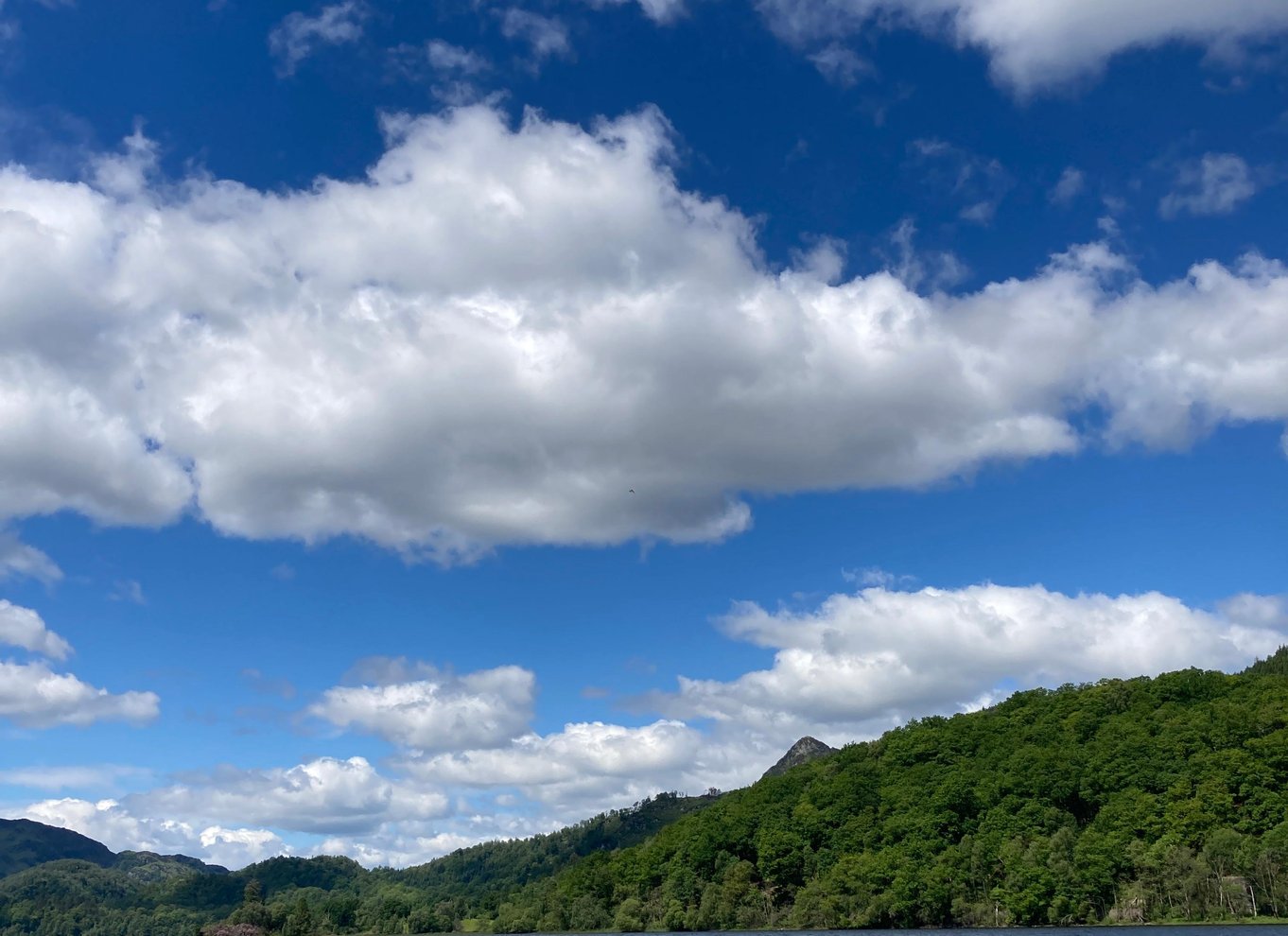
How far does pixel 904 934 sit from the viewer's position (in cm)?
16150

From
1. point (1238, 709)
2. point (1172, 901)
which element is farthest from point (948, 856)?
point (1238, 709)

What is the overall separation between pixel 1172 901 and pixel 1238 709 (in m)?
57.6

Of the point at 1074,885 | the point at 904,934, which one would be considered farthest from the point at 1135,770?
the point at 904,934

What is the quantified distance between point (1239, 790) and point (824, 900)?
75.6 meters

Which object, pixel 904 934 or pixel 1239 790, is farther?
pixel 1239 790

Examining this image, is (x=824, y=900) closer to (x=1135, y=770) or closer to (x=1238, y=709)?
(x=1135, y=770)

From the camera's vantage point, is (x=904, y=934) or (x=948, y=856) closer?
(x=904, y=934)

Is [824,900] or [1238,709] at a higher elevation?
[1238,709]

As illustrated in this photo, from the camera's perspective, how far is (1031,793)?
19925 centimetres

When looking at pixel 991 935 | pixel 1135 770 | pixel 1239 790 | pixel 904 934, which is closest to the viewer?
pixel 991 935

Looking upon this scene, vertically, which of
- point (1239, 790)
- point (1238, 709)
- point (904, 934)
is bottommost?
point (904, 934)

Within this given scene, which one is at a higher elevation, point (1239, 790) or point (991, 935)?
point (1239, 790)

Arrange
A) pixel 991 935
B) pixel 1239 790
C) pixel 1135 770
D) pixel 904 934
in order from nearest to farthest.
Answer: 1. pixel 991 935
2. pixel 904 934
3. pixel 1239 790
4. pixel 1135 770

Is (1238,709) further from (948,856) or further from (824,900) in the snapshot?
(824,900)
